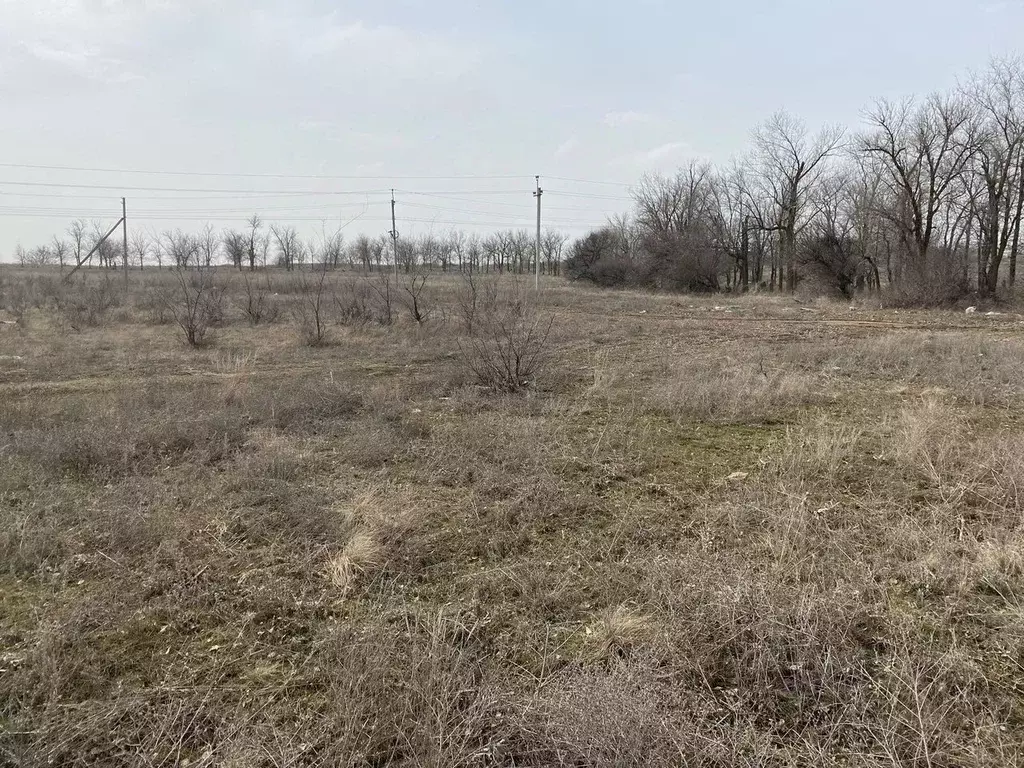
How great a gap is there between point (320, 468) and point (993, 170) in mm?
→ 33640

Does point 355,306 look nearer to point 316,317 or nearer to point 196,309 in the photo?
point 316,317

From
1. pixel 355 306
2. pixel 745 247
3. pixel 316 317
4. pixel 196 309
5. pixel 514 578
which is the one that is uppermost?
pixel 745 247

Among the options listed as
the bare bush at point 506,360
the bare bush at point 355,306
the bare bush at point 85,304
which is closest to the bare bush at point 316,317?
the bare bush at point 355,306

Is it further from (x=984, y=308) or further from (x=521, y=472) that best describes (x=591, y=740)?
(x=984, y=308)

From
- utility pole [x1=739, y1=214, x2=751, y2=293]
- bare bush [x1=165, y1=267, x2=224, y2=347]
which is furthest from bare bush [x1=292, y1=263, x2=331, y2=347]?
utility pole [x1=739, y1=214, x2=751, y2=293]

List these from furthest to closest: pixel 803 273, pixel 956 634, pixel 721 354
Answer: pixel 803 273, pixel 721 354, pixel 956 634

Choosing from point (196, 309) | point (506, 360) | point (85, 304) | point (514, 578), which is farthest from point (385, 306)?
point (514, 578)

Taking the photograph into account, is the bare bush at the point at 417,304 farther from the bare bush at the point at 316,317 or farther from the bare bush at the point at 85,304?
the bare bush at the point at 85,304

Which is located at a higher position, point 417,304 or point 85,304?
point 85,304

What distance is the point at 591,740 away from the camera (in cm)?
223

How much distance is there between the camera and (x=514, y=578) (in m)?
3.54

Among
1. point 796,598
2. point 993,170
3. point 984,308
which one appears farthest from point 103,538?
point 993,170

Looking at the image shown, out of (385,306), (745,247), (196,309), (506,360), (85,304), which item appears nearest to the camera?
(506,360)

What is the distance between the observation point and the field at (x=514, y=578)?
236 centimetres
